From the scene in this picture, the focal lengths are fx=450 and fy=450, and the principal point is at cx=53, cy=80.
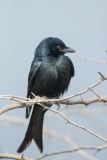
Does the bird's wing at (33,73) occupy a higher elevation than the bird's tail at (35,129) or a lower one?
higher

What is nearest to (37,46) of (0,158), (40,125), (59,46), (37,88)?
(59,46)

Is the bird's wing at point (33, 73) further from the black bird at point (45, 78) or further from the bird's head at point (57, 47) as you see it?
the bird's head at point (57, 47)

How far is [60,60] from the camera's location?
4414 mm

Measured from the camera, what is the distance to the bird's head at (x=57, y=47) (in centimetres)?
460

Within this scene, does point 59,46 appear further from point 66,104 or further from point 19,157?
point 19,157

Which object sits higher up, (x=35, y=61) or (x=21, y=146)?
(x=35, y=61)

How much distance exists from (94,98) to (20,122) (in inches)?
24.1

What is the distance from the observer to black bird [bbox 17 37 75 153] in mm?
4297

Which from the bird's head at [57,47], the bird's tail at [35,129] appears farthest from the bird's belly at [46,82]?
the bird's head at [57,47]

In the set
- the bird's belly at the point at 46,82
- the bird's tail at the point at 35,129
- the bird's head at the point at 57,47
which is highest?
the bird's head at the point at 57,47

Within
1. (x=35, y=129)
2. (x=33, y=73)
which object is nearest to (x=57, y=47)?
(x=33, y=73)

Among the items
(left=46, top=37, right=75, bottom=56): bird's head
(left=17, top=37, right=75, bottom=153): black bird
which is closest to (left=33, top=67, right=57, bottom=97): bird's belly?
(left=17, top=37, right=75, bottom=153): black bird

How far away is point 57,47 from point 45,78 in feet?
1.53

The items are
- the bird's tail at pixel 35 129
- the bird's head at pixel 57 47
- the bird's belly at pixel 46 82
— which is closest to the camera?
the bird's tail at pixel 35 129
